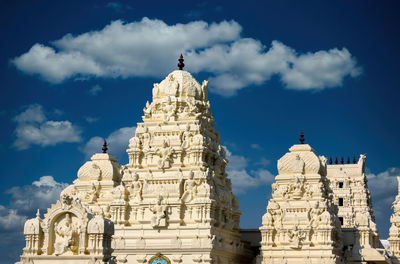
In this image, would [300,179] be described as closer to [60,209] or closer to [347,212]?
[347,212]

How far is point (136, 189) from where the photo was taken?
62.3m

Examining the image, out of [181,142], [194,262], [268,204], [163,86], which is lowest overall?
[194,262]

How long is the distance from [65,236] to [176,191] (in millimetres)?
17929

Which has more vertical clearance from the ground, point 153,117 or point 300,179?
point 153,117

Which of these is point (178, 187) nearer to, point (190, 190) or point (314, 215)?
point (190, 190)

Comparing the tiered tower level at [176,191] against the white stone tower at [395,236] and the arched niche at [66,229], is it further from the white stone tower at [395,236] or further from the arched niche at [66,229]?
the white stone tower at [395,236]

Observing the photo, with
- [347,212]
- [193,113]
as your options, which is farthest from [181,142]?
[347,212]

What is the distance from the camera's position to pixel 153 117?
6531cm

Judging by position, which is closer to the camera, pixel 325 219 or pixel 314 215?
pixel 325 219

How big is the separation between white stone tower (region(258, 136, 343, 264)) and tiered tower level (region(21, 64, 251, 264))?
3214 millimetres

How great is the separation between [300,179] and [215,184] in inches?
337

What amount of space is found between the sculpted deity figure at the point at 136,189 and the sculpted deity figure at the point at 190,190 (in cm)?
382

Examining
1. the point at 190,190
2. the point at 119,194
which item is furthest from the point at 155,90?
the point at 190,190

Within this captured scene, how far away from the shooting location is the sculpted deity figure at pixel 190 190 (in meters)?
60.7
